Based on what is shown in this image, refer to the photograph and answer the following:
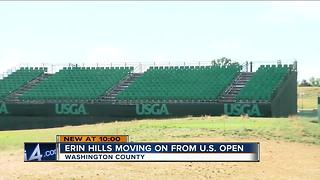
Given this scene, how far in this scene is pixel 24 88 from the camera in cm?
5309

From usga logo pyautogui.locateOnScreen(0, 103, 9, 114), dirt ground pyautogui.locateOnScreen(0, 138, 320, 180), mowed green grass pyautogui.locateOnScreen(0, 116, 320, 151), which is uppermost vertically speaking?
usga logo pyautogui.locateOnScreen(0, 103, 9, 114)

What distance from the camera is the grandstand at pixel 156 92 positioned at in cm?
4147

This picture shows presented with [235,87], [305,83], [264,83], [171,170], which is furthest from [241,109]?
[305,83]

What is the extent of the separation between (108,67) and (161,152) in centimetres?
3733

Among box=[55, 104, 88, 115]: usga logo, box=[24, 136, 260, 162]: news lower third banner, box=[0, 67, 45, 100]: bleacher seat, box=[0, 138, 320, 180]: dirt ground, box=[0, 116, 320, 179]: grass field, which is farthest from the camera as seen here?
box=[0, 67, 45, 100]: bleacher seat

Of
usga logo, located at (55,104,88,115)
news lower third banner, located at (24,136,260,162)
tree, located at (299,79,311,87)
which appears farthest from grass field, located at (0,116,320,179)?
tree, located at (299,79,311,87)

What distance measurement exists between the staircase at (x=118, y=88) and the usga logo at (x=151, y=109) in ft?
12.6

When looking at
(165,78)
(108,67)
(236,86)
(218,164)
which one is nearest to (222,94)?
(236,86)

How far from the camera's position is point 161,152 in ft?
58.0

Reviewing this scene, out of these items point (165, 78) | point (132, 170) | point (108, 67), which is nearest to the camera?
point (132, 170)

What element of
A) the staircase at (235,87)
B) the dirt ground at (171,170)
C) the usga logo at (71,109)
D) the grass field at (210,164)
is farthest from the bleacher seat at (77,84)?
the dirt ground at (171,170)

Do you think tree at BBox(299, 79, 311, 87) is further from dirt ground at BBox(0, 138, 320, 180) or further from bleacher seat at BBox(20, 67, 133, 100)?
dirt ground at BBox(0, 138, 320, 180)

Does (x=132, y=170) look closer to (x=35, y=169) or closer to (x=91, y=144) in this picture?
(x=91, y=144)

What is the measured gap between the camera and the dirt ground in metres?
16.2
